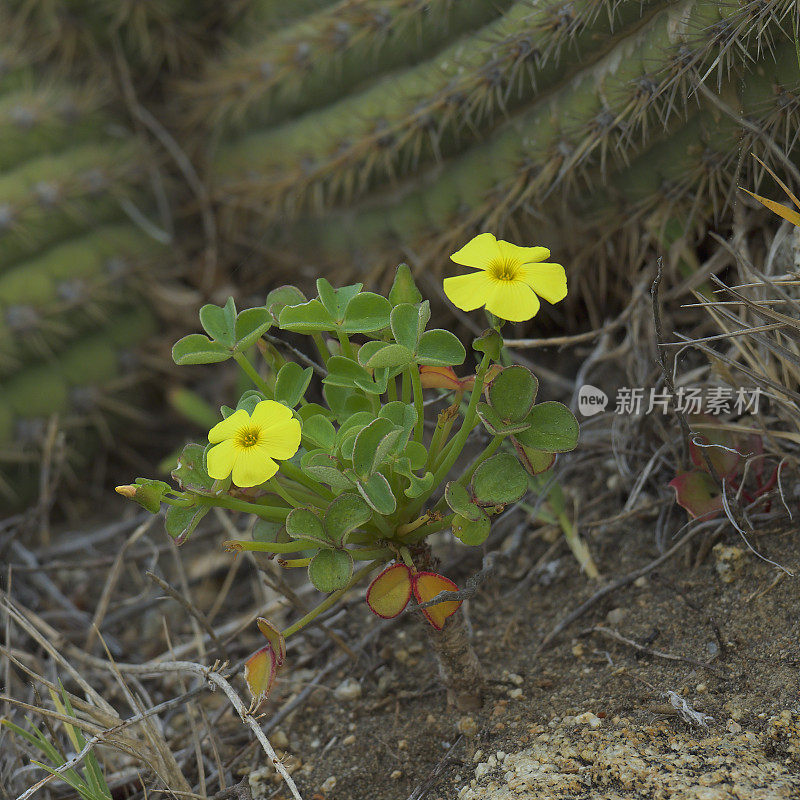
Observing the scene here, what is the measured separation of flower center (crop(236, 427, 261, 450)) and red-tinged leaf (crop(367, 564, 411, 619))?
8.4 inches

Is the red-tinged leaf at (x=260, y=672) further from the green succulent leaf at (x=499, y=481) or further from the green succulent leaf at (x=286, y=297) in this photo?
the green succulent leaf at (x=286, y=297)

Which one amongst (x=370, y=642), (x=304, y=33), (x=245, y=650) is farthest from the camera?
(x=304, y=33)

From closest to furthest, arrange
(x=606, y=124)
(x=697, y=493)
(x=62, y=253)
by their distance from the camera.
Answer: (x=697, y=493) < (x=606, y=124) < (x=62, y=253)

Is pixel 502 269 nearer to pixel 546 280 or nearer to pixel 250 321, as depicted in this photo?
pixel 546 280

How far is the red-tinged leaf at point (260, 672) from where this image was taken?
3.39 ft

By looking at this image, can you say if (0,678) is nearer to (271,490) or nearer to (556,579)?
(271,490)

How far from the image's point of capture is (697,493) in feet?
4.14

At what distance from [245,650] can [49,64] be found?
150 centimetres

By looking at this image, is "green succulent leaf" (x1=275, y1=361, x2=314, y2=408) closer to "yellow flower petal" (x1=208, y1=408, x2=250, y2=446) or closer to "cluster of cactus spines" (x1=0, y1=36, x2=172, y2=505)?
"yellow flower petal" (x1=208, y1=408, x2=250, y2=446)

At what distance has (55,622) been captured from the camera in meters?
1.67

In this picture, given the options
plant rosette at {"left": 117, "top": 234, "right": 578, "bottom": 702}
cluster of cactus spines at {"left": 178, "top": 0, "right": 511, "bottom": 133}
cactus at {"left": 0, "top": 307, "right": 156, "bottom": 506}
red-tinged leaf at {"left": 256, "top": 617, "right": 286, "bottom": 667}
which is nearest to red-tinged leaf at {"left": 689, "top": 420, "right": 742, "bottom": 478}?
plant rosette at {"left": 117, "top": 234, "right": 578, "bottom": 702}

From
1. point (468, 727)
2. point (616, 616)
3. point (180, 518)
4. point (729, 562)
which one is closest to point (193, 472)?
point (180, 518)

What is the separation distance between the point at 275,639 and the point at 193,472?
0.22 meters

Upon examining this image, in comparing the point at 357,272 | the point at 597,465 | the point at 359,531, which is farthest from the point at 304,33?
the point at 359,531
